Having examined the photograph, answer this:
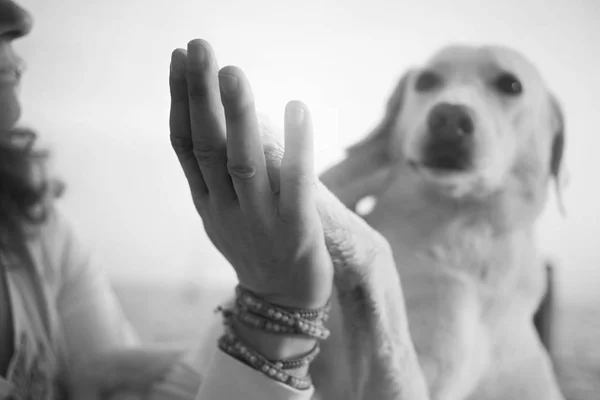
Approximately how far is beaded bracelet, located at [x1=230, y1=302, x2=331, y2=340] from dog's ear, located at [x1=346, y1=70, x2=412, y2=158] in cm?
32

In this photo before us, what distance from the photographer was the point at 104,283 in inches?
29.3

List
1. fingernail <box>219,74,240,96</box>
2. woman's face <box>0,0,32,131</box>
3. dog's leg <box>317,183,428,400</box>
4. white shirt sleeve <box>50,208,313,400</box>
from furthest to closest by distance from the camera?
white shirt sleeve <box>50,208,313,400</box> < woman's face <box>0,0,32,131</box> < dog's leg <box>317,183,428,400</box> < fingernail <box>219,74,240,96</box>

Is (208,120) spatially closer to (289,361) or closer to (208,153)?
(208,153)

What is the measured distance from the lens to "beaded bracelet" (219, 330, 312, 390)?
34cm

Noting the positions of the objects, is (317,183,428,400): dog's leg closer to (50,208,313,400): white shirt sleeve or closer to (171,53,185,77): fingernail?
(171,53,185,77): fingernail

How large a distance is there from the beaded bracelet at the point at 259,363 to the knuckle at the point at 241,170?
13cm

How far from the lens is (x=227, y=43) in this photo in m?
0.61

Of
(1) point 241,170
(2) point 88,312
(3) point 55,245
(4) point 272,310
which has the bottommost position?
(2) point 88,312

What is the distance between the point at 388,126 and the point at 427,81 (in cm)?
8

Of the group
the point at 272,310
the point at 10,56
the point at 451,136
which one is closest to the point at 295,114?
the point at 272,310

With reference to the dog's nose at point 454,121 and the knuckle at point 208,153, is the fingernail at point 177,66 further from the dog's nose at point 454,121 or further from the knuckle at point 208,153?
the dog's nose at point 454,121

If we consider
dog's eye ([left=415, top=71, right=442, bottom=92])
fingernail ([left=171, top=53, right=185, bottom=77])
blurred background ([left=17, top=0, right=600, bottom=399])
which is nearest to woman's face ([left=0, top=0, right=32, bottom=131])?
blurred background ([left=17, top=0, right=600, bottom=399])

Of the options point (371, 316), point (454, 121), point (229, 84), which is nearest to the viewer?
point (229, 84)

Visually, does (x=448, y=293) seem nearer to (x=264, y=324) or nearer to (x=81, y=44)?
(x=264, y=324)
